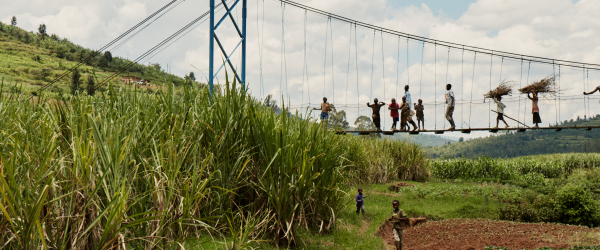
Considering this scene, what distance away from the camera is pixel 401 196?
12484 mm

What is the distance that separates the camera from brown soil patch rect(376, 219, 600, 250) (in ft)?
23.0

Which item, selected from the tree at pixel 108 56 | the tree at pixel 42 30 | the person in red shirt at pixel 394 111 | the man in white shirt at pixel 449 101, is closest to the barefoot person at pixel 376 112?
the person in red shirt at pixel 394 111

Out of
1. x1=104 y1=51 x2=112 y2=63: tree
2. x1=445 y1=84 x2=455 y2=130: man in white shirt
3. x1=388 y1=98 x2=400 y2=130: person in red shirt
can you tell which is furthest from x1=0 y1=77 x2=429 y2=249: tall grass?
x1=104 y1=51 x2=112 y2=63: tree

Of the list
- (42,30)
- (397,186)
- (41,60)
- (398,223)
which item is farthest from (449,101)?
(42,30)

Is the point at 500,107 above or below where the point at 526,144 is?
above

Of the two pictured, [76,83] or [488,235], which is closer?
[488,235]

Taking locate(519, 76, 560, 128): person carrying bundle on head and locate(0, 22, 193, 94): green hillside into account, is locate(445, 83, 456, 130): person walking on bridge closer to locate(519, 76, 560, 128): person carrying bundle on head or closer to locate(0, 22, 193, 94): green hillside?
locate(519, 76, 560, 128): person carrying bundle on head

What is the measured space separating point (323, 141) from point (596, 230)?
22.3ft

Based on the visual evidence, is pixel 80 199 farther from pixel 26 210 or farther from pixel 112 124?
pixel 112 124

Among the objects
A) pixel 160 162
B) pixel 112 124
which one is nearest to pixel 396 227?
pixel 160 162

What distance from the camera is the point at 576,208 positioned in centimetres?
920

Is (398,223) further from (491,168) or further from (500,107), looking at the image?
(491,168)

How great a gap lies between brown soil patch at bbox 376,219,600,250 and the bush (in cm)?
87

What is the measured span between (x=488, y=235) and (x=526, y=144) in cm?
14417
